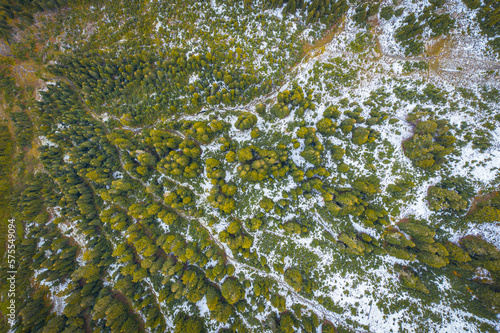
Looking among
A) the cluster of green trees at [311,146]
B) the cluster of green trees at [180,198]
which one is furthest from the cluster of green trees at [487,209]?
the cluster of green trees at [180,198]

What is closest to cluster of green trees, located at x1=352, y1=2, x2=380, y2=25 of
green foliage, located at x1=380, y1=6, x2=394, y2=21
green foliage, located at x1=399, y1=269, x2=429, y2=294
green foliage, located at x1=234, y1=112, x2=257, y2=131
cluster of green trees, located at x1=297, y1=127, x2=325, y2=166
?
green foliage, located at x1=380, y1=6, x2=394, y2=21

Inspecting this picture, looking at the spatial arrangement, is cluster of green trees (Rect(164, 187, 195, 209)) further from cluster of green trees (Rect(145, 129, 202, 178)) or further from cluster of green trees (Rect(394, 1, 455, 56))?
cluster of green trees (Rect(394, 1, 455, 56))

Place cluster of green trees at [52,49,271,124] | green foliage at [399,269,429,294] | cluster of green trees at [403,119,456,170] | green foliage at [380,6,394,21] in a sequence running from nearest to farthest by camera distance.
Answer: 1. green foliage at [399,269,429,294]
2. cluster of green trees at [403,119,456,170]
3. green foliage at [380,6,394,21]
4. cluster of green trees at [52,49,271,124]

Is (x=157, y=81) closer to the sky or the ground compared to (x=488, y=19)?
closer to the ground

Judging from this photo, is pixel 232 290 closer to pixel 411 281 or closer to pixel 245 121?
pixel 411 281

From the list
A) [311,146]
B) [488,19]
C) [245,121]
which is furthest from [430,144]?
[245,121]

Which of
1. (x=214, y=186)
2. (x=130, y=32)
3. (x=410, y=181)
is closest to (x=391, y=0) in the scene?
(x=410, y=181)

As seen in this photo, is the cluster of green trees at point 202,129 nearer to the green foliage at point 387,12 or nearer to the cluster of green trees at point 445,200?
the green foliage at point 387,12

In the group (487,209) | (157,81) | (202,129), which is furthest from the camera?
(157,81)
